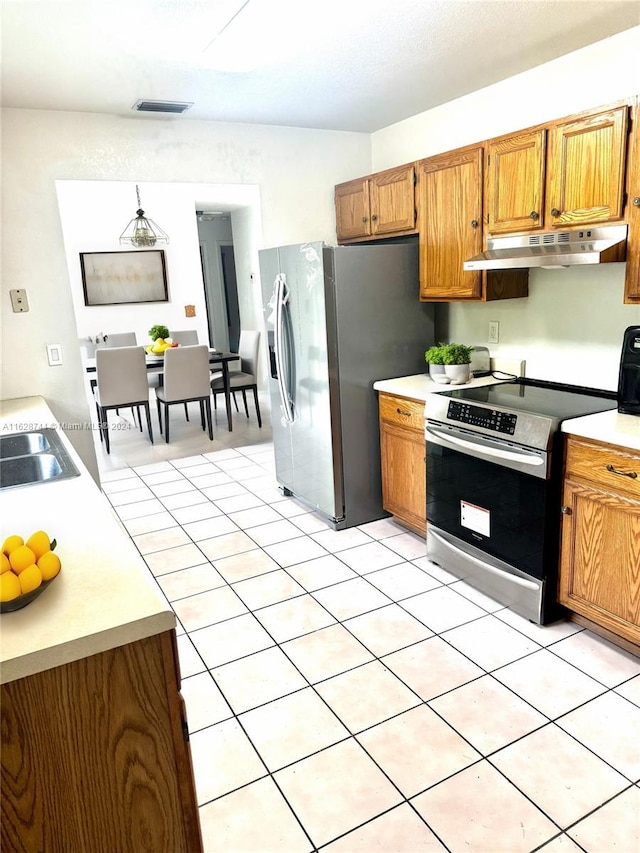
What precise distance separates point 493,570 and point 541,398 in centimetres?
79

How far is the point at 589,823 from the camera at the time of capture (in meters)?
1.57

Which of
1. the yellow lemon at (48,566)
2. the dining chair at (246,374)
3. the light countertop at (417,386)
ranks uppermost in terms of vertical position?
the yellow lemon at (48,566)

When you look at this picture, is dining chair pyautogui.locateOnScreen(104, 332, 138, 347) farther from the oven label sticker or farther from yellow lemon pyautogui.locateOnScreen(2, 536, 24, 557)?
yellow lemon pyautogui.locateOnScreen(2, 536, 24, 557)

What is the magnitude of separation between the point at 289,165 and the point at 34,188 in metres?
1.66

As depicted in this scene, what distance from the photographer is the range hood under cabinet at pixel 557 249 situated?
2287mm

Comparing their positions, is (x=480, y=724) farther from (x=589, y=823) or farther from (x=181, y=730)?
(x=181, y=730)

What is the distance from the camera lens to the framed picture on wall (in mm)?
7172

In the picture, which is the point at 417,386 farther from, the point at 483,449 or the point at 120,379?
the point at 120,379

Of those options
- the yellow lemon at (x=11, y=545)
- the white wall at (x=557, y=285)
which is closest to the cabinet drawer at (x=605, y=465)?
the white wall at (x=557, y=285)

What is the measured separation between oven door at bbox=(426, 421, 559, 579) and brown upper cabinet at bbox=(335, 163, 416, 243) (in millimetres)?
1377

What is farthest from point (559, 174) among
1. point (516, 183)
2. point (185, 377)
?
point (185, 377)

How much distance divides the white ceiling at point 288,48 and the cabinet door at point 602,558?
6.30 ft

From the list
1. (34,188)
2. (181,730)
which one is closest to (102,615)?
(181,730)

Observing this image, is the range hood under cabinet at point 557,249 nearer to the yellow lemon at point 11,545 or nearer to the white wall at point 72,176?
the white wall at point 72,176
